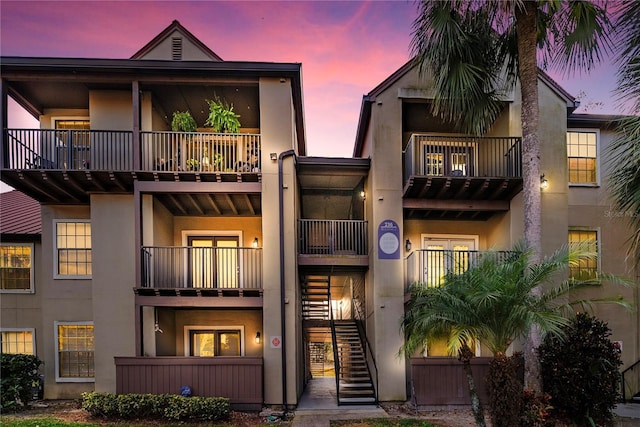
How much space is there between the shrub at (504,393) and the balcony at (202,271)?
632cm

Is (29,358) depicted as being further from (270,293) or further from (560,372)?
(560,372)

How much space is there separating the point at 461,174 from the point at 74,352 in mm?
13022

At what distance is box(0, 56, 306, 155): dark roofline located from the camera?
1052 cm

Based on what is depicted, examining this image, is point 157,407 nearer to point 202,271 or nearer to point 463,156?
point 202,271

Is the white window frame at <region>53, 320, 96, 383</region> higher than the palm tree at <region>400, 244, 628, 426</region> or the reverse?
the reverse

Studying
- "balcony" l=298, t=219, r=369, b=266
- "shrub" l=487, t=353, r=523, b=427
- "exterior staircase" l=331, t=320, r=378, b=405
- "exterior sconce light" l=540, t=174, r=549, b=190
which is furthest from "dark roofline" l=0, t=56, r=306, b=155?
"shrub" l=487, t=353, r=523, b=427

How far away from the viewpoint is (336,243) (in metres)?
13.3

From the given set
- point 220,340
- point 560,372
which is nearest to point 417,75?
point 560,372

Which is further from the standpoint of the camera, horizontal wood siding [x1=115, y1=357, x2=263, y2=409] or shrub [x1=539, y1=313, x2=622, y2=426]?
horizontal wood siding [x1=115, y1=357, x2=263, y2=409]

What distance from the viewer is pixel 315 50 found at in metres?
13.7

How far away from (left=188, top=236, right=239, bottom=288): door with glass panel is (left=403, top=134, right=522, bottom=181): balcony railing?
5954 mm

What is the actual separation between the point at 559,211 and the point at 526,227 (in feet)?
12.0

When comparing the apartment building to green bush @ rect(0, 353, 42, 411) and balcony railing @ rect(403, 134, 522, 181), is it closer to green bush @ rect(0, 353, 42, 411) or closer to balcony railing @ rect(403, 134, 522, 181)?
balcony railing @ rect(403, 134, 522, 181)

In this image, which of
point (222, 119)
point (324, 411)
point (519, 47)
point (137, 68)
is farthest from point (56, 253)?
point (519, 47)
